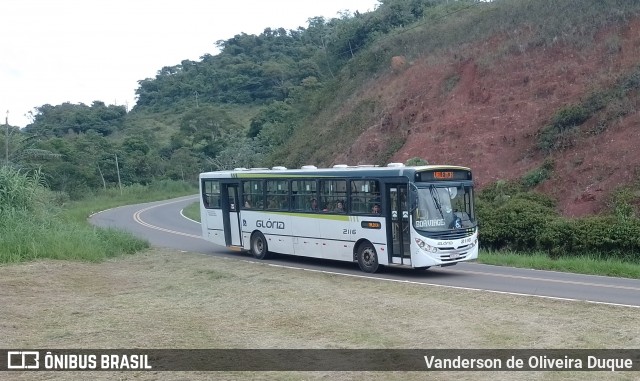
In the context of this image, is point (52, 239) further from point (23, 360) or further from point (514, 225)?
point (514, 225)

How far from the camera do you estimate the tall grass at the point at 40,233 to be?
74.1ft

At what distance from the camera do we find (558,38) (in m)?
42.4

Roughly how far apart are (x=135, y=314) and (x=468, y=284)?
308 inches

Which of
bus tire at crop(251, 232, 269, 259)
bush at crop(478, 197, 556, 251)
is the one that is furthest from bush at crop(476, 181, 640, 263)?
bus tire at crop(251, 232, 269, 259)

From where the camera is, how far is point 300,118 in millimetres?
63469

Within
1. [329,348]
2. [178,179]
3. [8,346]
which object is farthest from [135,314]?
[178,179]

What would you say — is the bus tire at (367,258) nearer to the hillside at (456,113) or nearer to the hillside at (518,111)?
the hillside at (456,113)

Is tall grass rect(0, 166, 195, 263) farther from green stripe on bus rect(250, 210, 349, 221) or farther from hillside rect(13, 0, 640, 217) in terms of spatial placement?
hillside rect(13, 0, 640, 217)

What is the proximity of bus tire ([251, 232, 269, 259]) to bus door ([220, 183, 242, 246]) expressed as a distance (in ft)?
2.72

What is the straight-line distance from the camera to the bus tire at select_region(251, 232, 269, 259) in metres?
24.2

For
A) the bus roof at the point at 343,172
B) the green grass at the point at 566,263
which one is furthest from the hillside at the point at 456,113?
the bus roof at the point at 343,172

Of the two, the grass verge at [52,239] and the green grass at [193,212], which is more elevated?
the grass verge at [52,239]

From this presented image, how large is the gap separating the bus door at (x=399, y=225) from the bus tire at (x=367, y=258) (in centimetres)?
60

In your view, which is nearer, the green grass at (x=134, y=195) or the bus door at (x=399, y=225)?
the bus door at (x=399, y=225)
